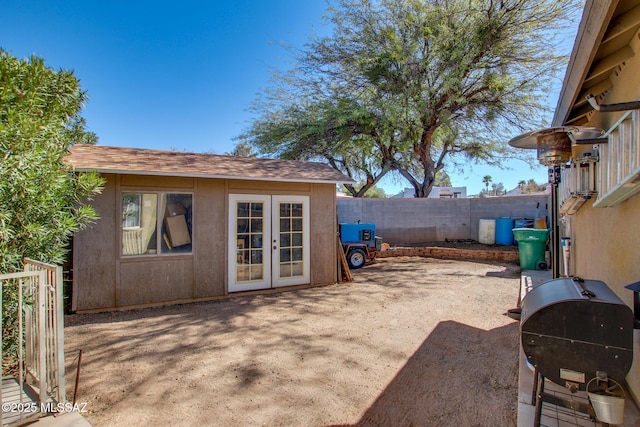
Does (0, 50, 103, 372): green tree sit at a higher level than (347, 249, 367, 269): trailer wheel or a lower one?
higher

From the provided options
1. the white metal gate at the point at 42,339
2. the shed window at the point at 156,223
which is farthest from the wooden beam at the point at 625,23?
the shed window at the point at 156,223

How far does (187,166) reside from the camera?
6.10 metres

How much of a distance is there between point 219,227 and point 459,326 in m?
4.37

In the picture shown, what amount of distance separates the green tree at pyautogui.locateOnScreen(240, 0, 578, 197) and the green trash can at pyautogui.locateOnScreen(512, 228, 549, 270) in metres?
4.98

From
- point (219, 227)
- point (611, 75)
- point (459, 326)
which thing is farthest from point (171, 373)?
point (611, 75)

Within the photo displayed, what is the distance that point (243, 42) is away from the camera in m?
12.1

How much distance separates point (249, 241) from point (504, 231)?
29.3 ft

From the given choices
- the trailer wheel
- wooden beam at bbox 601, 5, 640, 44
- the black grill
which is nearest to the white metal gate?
the black grill

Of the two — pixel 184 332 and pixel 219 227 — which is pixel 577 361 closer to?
pixel 184 332

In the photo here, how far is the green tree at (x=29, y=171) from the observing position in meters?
2.79

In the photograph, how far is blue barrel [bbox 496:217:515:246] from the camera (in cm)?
1112

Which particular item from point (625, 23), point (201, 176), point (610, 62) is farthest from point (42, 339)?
point (610, 62)

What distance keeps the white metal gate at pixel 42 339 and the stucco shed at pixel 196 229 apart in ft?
8.37

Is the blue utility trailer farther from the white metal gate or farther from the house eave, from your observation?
the white metal gate
